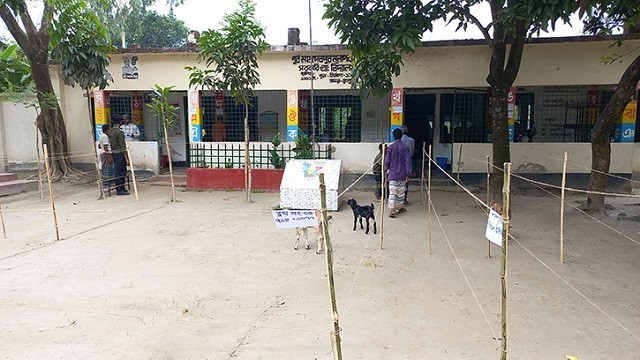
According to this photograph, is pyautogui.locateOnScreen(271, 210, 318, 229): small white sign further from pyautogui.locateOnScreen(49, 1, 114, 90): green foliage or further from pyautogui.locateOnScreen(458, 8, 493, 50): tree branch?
pyautogui.locateOnScreen(49, 1, 114, 90): green foliage

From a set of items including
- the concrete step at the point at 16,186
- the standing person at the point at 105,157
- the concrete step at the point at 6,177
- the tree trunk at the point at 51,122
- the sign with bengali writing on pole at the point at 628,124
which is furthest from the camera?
the tree trunk at the point at 51,122

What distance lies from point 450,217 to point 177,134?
9183 mm

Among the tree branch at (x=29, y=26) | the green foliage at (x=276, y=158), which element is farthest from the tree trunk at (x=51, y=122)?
the green foliage at (x=276, y=158)

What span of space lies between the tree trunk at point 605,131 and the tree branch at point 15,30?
12.7m

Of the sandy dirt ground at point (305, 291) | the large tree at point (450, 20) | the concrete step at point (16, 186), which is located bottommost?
the sandy dirt ground at point (305, 291)

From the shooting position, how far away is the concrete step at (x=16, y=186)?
33.3 ft

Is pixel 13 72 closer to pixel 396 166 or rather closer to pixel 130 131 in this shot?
pixel 130 131

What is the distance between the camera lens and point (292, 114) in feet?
35.3

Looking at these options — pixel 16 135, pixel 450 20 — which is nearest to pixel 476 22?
pixel 450 20

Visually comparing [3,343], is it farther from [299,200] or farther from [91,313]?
[299,200]

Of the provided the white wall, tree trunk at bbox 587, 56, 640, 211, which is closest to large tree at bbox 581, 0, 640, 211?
tree trunk at bbox 587, 56, 640, 211

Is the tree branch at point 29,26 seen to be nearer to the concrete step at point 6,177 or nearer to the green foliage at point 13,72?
the green foliage at point 13,72

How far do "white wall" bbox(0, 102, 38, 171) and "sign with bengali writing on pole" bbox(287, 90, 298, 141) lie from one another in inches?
307

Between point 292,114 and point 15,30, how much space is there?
274 inches
